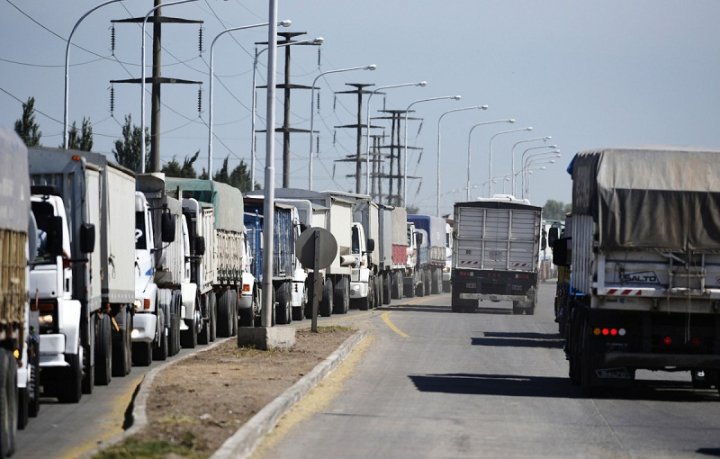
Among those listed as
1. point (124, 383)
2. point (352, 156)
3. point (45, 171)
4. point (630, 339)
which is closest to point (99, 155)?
point (45, 171)

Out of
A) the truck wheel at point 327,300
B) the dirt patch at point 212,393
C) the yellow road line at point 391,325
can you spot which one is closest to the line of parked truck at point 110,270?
the dirt patch at point 212,393

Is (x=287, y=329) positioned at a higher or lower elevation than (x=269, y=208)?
lower

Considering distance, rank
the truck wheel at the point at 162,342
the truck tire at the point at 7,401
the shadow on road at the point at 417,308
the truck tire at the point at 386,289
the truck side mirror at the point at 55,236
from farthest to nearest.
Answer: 1. the truck tire at the point at 386,289
2. the shadow on road at the point at 417,308
3. the truck wheel at the point at 162,342
4. the truck side mirror at the point at 55,236
5. the truck tire at the point at 7,401

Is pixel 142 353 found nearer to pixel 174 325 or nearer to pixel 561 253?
pixel 174 325

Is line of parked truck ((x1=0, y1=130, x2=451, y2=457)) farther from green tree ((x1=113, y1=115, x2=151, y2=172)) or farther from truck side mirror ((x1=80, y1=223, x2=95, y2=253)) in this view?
green tree ((x1=113, y1=115, x2=151, y2=172))

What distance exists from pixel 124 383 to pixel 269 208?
280 inches

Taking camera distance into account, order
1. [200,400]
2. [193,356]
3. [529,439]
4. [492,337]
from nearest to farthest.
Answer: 1. [529,439]
2. [200,400]
3. [193,356]
4. [492,337]

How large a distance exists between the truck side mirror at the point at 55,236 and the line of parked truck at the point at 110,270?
15 millimetres

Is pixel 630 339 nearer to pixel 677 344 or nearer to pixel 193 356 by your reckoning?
pixel 677 344

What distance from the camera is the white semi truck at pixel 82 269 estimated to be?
1694cm

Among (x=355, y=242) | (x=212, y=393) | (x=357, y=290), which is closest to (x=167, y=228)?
(x=212, y=393)

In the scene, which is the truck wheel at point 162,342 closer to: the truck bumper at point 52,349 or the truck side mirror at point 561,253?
the truck side mirror at point 561,253

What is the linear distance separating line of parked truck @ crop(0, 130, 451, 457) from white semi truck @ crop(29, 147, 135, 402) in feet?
0.05

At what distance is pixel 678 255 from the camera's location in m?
19.4
